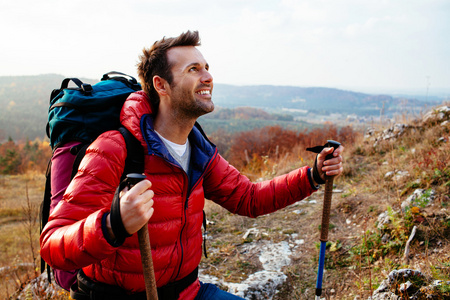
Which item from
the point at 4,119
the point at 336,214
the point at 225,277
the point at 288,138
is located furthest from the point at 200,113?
the point at 4,119

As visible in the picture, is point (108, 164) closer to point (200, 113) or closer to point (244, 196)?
point (200, 113)

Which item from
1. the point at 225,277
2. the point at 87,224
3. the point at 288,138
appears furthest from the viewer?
the point at 288,138

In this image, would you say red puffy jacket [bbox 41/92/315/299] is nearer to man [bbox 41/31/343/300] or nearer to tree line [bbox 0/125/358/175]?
man [bbox 41/31/343/300]

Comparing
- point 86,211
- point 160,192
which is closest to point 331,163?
point 160,192

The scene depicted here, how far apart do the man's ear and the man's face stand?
0.06 metres

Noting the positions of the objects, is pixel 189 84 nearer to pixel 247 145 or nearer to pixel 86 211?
pixel 86 211

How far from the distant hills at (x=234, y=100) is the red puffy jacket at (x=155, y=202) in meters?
63.8

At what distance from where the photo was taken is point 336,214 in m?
4.57

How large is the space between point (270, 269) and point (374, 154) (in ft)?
14.8

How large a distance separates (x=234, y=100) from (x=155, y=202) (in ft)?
405

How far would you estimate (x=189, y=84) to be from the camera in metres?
Answer: 2.13

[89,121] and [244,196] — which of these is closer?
[89,121]

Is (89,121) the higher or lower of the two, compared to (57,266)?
higher

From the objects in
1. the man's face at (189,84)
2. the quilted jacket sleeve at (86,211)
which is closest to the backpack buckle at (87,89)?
the quilted jacket sleeve at (86,211)
